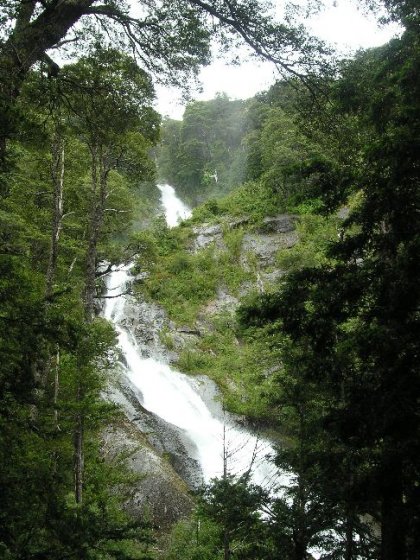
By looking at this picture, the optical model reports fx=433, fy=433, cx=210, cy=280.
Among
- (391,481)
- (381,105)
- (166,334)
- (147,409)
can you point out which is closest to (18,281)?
(391,481)

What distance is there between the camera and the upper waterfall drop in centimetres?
4692

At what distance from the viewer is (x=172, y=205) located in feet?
163

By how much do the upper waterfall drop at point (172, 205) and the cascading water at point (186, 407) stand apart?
75.5ft

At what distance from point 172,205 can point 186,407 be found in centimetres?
3352

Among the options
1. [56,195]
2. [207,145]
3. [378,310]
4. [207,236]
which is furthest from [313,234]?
[207,145]

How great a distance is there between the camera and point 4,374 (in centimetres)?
416

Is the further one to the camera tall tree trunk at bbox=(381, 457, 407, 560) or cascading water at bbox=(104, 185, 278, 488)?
cascading water at bbox=(104, 185, 278, 488)

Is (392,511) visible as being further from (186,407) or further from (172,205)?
(172,205)

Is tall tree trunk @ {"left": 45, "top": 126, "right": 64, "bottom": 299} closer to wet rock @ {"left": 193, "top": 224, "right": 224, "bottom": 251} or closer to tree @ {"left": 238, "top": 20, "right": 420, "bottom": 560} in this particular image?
tree @ {"left": 238, "top": 20, "right": 420, "bottom": 560}

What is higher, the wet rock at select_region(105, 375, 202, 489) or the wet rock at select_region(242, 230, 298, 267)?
the wet rock at select_region(242, 230, 298, 267)

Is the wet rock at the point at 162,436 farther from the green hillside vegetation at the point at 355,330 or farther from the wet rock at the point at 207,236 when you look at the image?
the wet rock at the point at 207,236

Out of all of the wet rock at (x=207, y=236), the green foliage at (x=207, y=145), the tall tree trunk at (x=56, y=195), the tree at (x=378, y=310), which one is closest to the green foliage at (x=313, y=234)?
the wet rock at (x=207, y=236)

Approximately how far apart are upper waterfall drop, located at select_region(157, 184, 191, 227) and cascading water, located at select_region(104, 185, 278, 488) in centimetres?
2301

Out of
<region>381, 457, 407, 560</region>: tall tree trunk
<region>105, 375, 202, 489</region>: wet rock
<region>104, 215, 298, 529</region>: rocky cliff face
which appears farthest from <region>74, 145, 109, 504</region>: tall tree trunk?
<region>381, 457, 407, 560</region>: tall tree trunk
